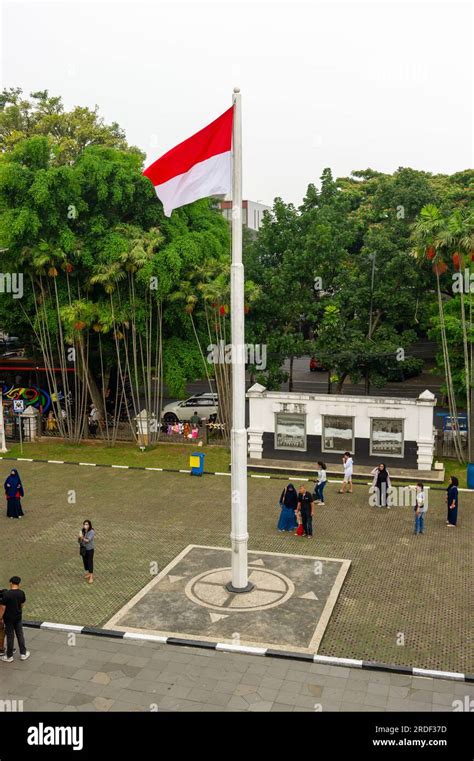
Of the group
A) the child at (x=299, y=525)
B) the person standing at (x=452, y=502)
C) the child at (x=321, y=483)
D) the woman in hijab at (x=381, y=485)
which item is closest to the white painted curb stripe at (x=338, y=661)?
the child at (x=299, y=525)

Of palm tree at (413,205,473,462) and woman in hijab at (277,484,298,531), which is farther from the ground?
palm tree at (413,205,473,462)

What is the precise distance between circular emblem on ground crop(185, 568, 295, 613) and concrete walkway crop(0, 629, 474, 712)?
2.02 meters

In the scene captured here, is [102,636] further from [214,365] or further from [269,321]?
[269,321]

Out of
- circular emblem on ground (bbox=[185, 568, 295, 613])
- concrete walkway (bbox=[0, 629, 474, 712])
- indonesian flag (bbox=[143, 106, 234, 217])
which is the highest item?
indonesian flag (bbox=[143, 106, 234, 217])

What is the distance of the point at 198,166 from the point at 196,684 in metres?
9.57

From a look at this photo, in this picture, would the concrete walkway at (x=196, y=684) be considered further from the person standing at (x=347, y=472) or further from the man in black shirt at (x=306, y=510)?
the person standing at (x=347, y=472)

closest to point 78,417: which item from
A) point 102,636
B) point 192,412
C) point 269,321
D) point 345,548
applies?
point 192,412

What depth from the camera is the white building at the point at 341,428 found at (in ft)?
87.5

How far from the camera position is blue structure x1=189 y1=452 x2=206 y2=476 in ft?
87.0

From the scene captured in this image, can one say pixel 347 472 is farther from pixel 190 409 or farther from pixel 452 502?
pixel 190 409

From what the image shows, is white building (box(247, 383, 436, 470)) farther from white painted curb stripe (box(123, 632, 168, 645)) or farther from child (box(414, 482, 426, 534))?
white painted curb stripe (box(123, 632, 168, 645))

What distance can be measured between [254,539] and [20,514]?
7485 millimetres

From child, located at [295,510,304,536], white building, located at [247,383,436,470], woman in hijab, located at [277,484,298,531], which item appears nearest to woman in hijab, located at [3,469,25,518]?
woman in hijab, located at [277,484,298,531]

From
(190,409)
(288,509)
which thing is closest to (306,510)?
(288,509)
